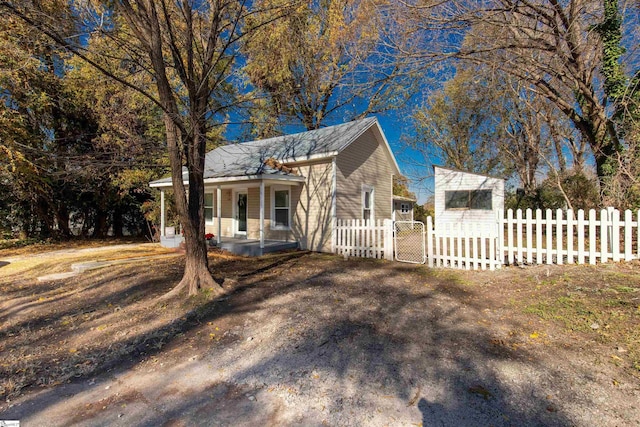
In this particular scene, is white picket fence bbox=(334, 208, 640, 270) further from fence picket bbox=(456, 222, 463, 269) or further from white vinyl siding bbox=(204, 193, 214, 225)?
white vinyl siding bbox=(204, 193, 214, 225)

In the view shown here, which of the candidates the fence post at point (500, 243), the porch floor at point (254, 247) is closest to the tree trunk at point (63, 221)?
the porch floor at point (254, 247)

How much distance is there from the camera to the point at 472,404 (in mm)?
2506

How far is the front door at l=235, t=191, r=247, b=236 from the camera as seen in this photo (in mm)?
13250

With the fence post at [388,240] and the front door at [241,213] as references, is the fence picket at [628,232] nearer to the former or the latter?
the fence post at [388,240]

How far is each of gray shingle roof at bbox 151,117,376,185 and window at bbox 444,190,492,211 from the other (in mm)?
6426

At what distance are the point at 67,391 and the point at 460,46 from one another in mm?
9592

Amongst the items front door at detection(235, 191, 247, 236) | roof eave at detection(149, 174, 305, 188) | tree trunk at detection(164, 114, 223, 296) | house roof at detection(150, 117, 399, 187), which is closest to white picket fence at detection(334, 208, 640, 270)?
roof eave at detection(149, 174, 305, 188)

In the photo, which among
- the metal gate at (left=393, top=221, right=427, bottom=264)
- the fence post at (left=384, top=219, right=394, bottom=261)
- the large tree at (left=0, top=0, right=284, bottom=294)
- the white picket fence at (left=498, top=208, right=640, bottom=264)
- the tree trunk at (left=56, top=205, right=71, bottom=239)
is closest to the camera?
the large tree at (left=0, top=0, right=284, bottom=294)

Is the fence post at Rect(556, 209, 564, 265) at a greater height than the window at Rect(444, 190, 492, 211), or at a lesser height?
lesser

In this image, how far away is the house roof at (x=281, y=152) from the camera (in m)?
10.8

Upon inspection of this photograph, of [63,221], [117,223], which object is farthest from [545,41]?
[117,223]

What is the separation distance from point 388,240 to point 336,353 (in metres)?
5.87

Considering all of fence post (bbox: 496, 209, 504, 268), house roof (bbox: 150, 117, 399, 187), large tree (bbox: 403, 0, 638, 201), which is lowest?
fence post (bbox: 496, 209, 504, 268)

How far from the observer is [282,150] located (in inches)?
499
